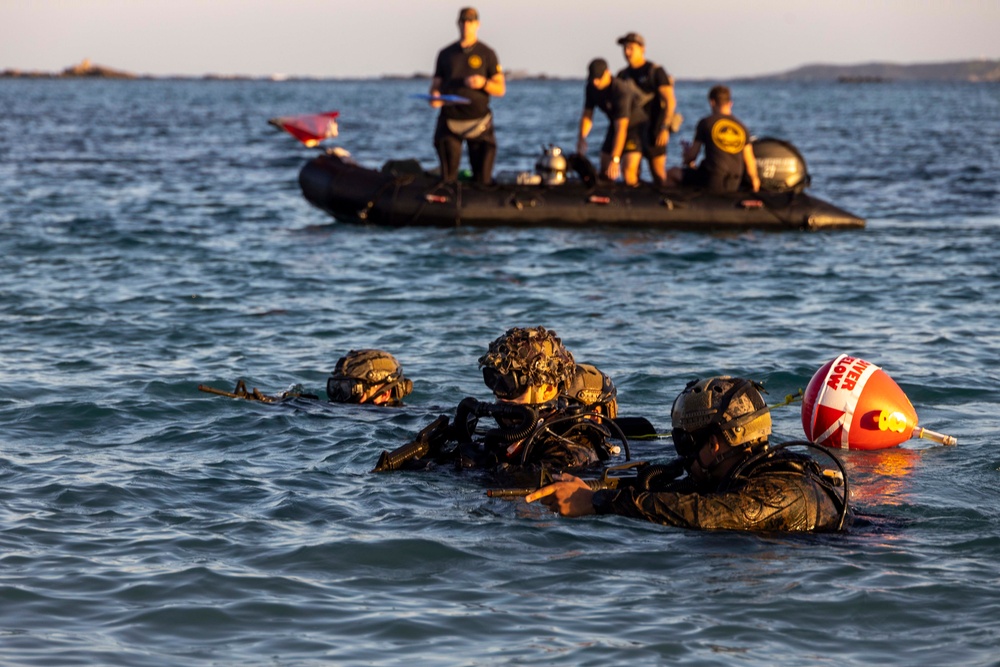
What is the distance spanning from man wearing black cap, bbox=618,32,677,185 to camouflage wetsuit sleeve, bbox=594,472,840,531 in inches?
452

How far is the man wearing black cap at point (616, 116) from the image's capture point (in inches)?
666

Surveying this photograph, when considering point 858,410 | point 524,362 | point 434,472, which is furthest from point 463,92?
point 524,362

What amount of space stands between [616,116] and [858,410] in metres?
9.85

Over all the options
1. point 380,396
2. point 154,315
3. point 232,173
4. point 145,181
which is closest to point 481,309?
point 154,315

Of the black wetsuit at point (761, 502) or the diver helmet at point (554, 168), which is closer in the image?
the black wetsuit at point (761, 502)

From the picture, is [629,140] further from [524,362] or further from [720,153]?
[524,362]

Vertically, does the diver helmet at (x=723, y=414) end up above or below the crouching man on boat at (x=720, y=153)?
below

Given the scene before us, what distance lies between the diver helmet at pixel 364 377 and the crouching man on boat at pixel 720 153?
363 inches

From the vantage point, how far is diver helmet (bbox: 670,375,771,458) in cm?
607

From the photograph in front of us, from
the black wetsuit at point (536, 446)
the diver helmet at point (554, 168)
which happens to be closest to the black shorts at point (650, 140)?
the diver helmet at point (554, 168)

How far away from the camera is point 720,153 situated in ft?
58.1

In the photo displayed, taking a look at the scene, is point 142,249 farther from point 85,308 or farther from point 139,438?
point 139,438

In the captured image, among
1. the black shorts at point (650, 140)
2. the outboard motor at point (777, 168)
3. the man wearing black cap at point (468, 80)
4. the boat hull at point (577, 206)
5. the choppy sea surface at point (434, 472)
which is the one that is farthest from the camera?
the outboard motor at point (777, 168)

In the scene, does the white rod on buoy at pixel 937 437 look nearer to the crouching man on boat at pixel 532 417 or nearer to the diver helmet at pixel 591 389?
the diver helmet at pixel 591 389
